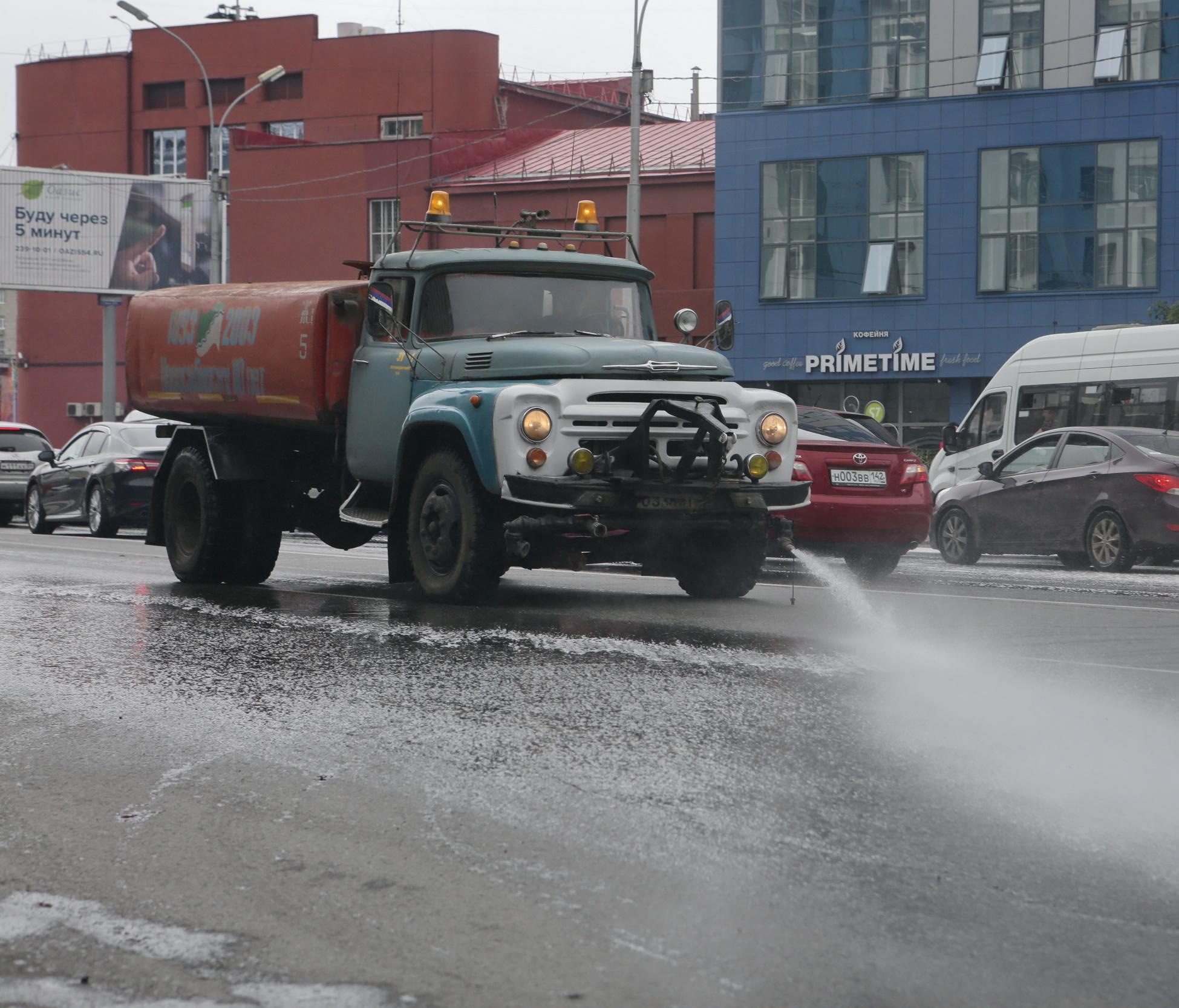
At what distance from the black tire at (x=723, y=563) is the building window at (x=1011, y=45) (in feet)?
114

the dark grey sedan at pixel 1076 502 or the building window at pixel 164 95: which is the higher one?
the building window at pixel 164 95

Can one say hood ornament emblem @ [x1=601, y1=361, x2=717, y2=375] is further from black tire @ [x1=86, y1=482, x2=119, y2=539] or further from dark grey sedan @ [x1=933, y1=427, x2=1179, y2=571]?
black tire @ [x1=86, y1=482, x2=119, y2=539]

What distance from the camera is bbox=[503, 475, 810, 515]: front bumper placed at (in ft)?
32.9

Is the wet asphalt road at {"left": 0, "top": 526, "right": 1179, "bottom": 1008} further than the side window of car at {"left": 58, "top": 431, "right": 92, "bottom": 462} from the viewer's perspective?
No

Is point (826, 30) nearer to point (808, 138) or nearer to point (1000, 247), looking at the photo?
point (808, 138)

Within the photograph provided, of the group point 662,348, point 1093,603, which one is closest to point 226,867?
point 662,348

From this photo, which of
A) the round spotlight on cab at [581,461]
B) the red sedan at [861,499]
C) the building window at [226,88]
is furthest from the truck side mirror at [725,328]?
the building window at [226,88]

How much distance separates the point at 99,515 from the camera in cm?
2373

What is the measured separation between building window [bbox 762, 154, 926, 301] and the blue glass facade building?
48 mm

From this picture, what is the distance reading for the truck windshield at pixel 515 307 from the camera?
1123cm

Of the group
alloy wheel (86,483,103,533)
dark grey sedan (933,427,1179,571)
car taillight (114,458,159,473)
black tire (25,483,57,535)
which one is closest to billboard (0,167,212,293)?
black tire (25,483,57,535)

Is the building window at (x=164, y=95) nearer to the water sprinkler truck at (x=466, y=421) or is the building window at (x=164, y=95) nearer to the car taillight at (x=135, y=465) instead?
the car taillight at (x=135, y=465)

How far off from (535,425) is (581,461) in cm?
34

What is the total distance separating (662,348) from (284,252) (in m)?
46.4
